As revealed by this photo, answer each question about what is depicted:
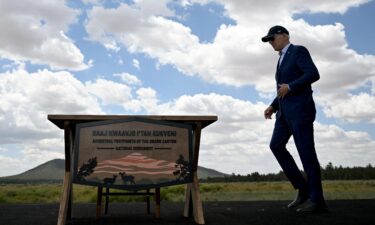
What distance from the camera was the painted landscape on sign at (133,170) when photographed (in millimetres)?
5246

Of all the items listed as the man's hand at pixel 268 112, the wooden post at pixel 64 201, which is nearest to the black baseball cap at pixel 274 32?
the man's hand at pixel 268 112

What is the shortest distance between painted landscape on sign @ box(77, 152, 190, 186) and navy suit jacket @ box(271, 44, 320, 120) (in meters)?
1.68

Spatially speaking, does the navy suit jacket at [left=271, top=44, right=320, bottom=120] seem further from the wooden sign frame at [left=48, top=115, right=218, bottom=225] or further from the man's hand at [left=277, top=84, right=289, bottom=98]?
the wooden sign frame at [left=48, top=115, right=218, bottom=225]

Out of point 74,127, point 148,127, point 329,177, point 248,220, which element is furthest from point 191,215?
point 329,177

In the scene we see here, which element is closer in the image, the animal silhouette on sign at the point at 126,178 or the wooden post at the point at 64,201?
the wooden post at the point at 64,201

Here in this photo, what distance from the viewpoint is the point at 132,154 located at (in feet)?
17.6

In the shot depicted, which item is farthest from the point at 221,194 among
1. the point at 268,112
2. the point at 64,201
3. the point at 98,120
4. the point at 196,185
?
the point at 64,201

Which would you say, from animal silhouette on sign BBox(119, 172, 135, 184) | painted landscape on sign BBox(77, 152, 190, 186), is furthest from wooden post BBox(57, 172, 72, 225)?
animal silhouette on sign BBox(119, 172, 135, 184)

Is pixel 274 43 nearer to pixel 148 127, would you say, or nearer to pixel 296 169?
pixel 296 169

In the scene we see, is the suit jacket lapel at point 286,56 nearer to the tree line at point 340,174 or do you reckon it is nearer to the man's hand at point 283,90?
the man's hand at point 283,90

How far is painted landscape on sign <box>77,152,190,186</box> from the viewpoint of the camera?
17.2 feet

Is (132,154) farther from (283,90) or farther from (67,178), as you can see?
(283,90)

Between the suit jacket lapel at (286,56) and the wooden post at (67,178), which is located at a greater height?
the suit jacket lapel at (286,56)

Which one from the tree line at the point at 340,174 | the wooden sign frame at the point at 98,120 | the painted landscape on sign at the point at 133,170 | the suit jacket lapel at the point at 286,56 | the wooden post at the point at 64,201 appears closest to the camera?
the wooden post at the point at 64,201
